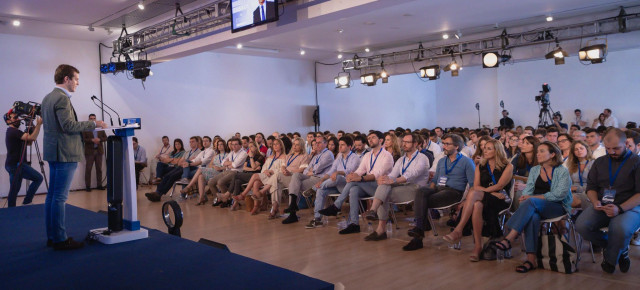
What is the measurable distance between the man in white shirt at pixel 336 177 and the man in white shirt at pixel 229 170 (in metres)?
2.00

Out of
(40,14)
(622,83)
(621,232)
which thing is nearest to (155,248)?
(621,232)

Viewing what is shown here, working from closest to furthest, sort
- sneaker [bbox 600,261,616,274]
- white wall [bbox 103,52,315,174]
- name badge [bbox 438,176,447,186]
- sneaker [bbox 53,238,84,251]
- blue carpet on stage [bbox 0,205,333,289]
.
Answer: blue carpet on stage [bbox 0,205,333,289] → sneaker [bbox 53,238,84,251] → sneaker [bbox 600,261,616,274] → name badge [bbox 438,176,447,186] → white wall [bbox 103,52,315,174]

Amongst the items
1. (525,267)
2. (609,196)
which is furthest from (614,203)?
→ (525,267)

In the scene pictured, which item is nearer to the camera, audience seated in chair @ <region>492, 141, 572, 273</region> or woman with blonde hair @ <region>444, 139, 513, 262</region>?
audience seated in chair @ <region>492, 141, 572, 273</region>

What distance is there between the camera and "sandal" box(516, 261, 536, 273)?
4.17 m

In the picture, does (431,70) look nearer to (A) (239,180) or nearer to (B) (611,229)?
(A) (239,180)

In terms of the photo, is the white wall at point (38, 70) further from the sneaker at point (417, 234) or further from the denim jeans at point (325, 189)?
the sneaker at point (417, 234)

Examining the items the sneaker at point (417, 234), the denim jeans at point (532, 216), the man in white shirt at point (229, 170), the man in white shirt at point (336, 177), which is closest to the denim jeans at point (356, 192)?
the man in white shirt at point (336, 177)

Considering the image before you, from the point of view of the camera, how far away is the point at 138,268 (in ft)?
11.0

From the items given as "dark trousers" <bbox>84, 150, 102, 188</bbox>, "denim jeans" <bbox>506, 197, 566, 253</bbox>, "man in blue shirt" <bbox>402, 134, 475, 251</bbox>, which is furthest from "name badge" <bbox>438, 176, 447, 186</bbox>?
"dark trousers" <bbox>84, 150, 102, 188</bbox>

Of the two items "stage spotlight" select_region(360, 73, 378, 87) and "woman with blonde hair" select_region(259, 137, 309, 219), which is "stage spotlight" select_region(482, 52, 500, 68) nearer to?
"stage spotlight" select_region(360, 73, 378, 87)

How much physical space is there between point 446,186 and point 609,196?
1.67 metres

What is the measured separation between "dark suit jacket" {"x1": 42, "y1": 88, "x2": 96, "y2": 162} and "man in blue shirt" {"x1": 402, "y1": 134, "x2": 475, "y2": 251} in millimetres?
3187

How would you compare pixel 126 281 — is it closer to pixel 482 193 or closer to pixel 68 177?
pixel 68 177
